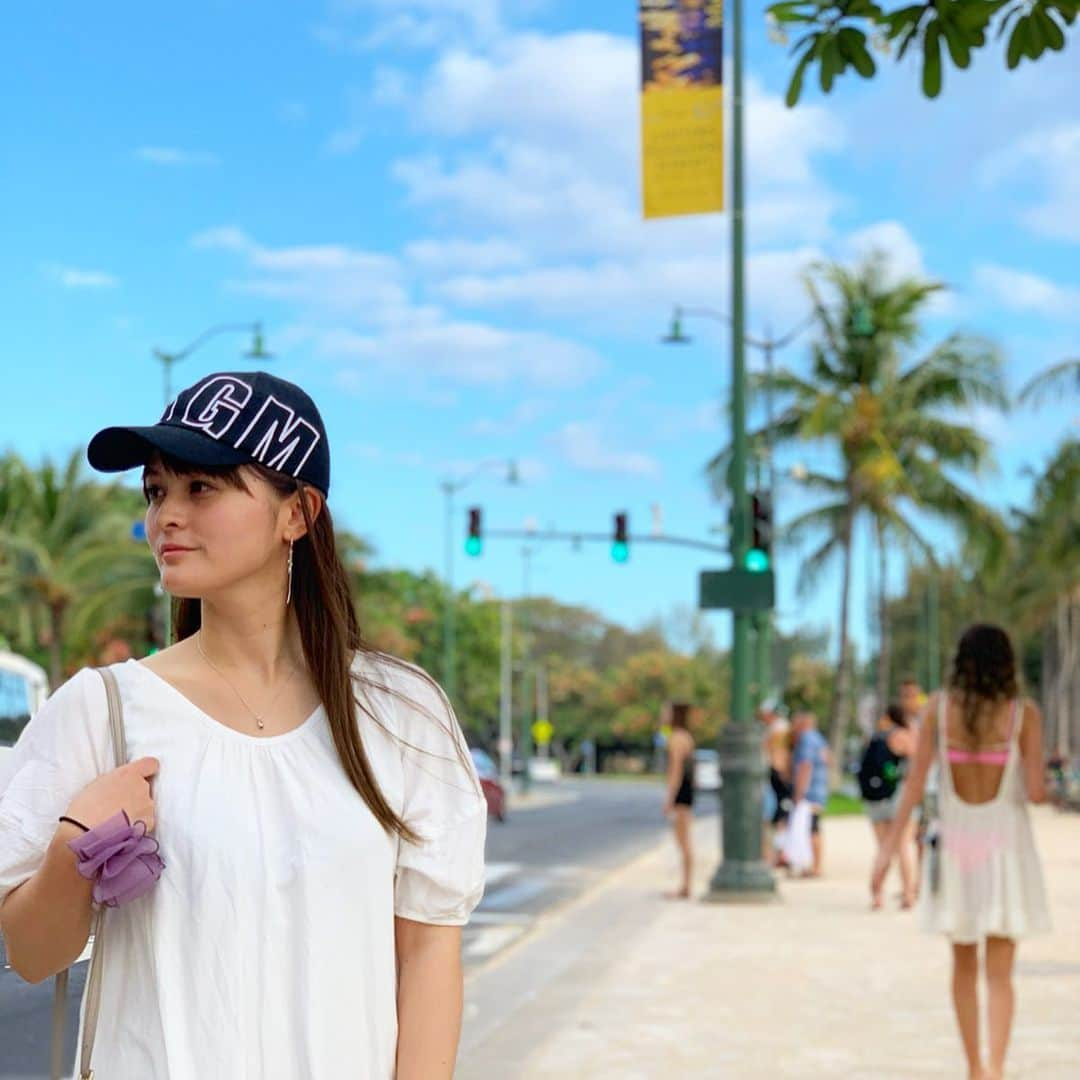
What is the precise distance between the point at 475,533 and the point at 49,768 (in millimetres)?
32100

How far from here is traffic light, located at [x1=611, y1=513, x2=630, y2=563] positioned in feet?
110

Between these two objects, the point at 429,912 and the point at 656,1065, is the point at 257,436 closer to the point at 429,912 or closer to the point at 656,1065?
the point at 429,912

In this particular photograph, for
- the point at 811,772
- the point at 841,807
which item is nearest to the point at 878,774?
the point at 811,772

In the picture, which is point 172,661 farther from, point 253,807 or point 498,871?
point 498,871

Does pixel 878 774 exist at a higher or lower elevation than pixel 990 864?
lower

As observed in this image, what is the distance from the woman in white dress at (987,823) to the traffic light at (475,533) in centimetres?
2716

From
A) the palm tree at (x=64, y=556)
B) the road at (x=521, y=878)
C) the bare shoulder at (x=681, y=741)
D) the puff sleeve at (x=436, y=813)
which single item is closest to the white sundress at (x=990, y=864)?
the road at (x=521, y=878)

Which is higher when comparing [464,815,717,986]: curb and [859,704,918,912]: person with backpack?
[859,704,918,912]: person with backpack

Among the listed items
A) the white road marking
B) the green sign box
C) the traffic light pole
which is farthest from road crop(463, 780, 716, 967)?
the green sign box

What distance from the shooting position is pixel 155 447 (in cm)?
227

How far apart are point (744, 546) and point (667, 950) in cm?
626

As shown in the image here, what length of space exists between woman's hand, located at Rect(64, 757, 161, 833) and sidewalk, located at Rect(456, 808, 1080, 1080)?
16.9 feet

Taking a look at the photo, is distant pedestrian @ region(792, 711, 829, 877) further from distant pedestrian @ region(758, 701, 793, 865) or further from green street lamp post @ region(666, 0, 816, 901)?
green street lamp post @ region(666, 0, 816, 901)

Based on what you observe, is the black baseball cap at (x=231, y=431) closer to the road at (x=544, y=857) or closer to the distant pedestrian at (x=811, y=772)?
the road at (x=544, y=857)
